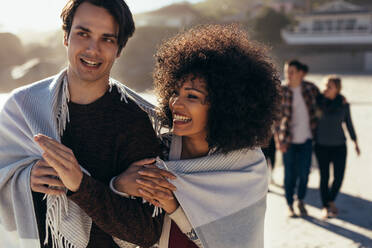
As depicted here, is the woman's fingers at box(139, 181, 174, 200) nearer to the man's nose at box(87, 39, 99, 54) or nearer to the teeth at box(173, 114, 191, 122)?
the teeth at box(173, 114, 191, 122)

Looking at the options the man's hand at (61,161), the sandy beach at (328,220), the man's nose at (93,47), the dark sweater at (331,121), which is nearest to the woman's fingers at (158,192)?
the man's hand at (61,161)

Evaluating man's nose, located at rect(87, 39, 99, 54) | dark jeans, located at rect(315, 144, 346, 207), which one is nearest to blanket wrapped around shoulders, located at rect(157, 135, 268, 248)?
man's nose, located at rect(87, 39, 99, 54)

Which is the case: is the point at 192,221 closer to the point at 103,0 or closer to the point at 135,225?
the point at 135,225

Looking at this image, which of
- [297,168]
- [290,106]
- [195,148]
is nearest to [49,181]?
[195,148]

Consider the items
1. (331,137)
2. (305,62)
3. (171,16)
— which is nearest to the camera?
(331,137)

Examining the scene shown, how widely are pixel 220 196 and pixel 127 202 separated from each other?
48 centimetres

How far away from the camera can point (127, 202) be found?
5.52ft

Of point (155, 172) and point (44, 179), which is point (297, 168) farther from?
point (44, 179)

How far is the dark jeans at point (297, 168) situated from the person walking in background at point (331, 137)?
0.18 m

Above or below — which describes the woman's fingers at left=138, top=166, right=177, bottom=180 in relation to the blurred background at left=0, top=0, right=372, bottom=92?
above

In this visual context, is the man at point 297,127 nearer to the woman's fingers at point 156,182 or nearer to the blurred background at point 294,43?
the woman's fingers at point 156,182

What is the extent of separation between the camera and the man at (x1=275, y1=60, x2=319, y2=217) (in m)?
5.09

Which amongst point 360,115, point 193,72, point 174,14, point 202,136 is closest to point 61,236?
point 202,136

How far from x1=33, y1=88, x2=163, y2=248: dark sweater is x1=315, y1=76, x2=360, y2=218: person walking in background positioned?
378 cm
